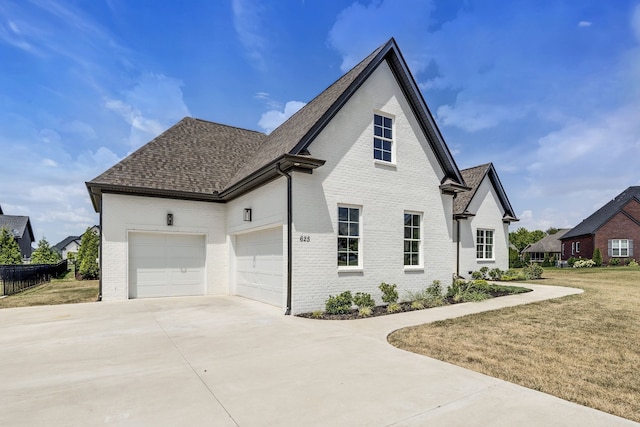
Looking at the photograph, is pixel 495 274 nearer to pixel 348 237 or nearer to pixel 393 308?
pixel 393 308

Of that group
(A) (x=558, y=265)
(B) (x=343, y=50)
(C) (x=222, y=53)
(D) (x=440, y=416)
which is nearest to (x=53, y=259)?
(C) (x=222, y=53)

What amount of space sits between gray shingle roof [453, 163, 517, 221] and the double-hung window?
921 inches

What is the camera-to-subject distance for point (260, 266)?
11680 millimetres

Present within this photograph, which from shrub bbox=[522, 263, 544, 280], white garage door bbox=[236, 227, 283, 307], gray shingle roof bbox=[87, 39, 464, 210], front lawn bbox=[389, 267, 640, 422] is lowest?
shrub bbox=[522, 263, 544, 280]

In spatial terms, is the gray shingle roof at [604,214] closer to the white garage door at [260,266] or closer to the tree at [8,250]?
the white garage door at [260,266]

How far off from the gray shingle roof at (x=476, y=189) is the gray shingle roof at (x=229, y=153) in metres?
6.01

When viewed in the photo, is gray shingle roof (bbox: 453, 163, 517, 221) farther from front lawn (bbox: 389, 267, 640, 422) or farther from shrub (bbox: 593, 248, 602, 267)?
shrub (bbox: 593, 248, 602, 267)

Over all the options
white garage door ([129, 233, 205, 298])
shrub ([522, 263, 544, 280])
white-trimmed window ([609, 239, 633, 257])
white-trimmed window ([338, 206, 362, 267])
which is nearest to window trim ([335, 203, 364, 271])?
white-trimmed window ([338, 206, 362, 267])

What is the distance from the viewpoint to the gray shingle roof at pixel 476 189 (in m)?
18.9

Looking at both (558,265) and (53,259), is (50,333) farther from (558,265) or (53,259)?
(558,265)

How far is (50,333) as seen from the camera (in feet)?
24.1

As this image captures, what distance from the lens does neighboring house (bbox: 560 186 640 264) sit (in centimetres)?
3481

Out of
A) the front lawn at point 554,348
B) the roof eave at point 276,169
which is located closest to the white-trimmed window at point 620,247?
the front lawn at point 554,348

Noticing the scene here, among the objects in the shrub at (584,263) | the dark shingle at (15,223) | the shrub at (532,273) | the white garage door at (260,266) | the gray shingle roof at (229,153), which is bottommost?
the shrub at (584,263)
